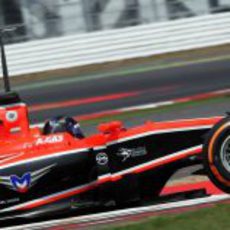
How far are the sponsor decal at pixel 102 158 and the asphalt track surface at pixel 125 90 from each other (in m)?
6.26

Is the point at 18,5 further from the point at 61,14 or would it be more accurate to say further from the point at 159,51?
the point at 159,51

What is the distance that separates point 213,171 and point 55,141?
4.22 ft

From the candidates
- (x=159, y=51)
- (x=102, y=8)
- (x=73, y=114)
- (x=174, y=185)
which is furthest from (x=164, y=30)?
(x=174, y=185)

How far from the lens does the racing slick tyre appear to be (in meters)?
5.38

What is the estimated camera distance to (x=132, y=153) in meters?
5.56

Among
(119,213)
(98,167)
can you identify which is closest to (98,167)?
(98,167)

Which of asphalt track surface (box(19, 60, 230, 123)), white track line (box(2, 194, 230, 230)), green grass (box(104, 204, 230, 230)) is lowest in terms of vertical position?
asphalt track surface (box(19, 60, 230, 123))

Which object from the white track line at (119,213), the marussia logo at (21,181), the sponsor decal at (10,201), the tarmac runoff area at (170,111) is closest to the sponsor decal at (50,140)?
the marussia logo at (21,181)

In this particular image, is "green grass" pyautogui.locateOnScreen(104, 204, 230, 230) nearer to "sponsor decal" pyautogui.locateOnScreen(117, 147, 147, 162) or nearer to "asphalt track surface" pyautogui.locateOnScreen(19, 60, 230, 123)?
"sponsor decal" pyautogui.locateOnScreen(117, 147, 147, 162)

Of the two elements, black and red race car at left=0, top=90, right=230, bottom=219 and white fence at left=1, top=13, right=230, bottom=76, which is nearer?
black and red race car at left=0, top=90, right=230, bottom=219

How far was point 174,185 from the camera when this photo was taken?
22.0ft

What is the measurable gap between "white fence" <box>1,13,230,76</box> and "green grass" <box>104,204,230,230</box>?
1256 cm

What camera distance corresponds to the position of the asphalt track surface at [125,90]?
1238 cm

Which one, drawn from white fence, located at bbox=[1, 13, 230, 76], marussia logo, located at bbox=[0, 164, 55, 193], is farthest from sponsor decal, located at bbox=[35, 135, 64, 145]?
white fence, located at bbox=[1, 13, 230, 76]
